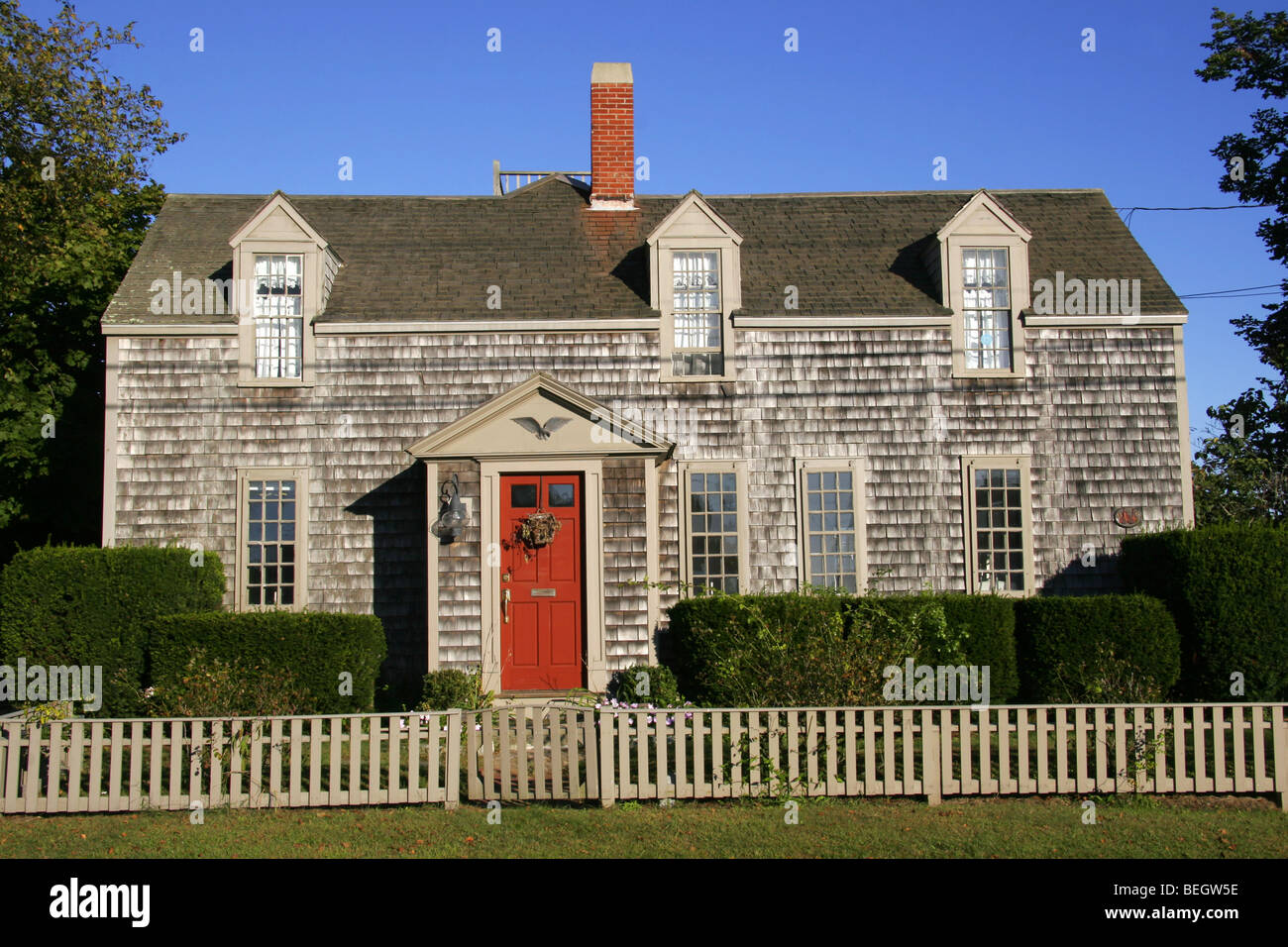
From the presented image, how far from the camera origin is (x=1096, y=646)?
1223 cm

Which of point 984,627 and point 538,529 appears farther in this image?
point 538,529

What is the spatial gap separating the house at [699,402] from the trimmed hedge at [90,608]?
187 cm

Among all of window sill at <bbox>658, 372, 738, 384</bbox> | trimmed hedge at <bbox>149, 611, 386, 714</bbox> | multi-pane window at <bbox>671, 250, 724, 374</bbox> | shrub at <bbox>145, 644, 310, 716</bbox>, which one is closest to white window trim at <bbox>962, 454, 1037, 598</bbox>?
window sill at <bbox>658, 372, 738, 384</bbox>

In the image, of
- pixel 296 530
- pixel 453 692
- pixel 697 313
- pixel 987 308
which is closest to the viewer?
pixel 453 692

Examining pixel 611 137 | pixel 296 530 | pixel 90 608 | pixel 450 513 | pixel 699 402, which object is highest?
pixel 611 137

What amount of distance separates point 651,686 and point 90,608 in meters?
6.98

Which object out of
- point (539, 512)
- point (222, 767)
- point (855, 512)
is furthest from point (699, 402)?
point (222, 767)

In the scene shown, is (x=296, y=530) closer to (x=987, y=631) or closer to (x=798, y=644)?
(x=798, y=644)

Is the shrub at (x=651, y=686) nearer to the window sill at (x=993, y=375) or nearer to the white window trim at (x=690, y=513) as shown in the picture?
the white window trim at (x=690, y=513)

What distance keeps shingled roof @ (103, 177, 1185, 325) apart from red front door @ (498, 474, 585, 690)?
119 inches

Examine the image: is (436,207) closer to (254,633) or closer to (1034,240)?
(254,633)

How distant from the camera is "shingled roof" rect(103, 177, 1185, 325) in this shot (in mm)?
15078

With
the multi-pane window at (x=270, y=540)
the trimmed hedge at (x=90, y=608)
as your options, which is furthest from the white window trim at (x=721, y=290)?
the trimmed hedge at (x=90, y=608)
